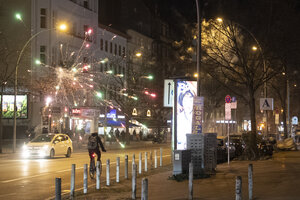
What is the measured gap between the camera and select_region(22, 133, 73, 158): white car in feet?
102

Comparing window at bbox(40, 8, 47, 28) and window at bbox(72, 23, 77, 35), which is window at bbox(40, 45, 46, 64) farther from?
window at bbox(72, 23, 77, 35)

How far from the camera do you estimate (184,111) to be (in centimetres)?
2152

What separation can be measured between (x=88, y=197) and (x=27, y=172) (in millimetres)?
8857

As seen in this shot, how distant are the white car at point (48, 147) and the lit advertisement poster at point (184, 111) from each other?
12.2 meters

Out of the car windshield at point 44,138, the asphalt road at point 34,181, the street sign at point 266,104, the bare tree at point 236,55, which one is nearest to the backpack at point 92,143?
the asphalt road at point 34,181

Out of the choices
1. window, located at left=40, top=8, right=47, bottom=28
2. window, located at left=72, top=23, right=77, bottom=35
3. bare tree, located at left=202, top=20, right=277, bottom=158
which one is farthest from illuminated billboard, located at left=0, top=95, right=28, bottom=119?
bare tree, located at left=202, top=20, right=277, bottom=158

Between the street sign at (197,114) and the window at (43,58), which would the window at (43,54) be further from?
the street sign at (197,114)

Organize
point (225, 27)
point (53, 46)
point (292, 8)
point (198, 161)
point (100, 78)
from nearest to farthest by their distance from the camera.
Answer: point (198, 161) < point (225, 27) < point (292, 8) < point (53, 46) < point (100, 78)

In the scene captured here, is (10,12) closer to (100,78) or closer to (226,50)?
(100,78)

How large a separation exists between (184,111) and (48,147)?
40.9 feet

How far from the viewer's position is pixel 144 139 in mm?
70875

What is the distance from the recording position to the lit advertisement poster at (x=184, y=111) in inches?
833

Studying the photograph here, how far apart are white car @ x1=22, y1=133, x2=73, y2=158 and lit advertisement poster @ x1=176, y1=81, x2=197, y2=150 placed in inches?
482

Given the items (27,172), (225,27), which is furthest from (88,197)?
(225,27)
